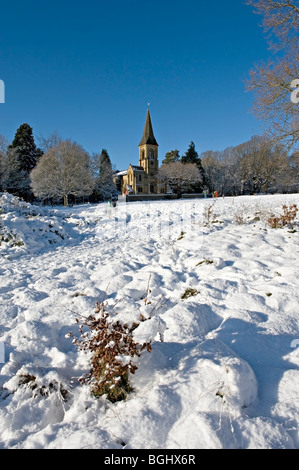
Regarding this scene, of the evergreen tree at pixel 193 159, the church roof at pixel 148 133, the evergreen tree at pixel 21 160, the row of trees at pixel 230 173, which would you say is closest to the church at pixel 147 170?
the church roof at pixel 148 133

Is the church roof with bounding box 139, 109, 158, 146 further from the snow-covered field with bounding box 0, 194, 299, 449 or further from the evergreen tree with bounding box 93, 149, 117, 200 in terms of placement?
the snow-covered field with bounding box 0, 194, 299, 449

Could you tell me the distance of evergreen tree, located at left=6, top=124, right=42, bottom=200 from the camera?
35375 mm

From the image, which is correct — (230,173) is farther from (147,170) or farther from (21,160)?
(21,160)

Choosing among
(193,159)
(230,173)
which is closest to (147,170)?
(193,159)

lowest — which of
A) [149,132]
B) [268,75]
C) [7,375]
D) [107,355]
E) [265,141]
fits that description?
[7,375]

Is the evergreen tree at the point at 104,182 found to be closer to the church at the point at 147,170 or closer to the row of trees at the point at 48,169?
the row of trees at the point at 48,169

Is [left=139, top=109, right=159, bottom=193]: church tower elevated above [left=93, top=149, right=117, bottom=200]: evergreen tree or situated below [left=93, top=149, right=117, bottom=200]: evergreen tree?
above

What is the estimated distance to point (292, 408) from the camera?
2.07 meters

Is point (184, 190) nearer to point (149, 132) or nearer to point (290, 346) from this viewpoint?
point (149, 132)

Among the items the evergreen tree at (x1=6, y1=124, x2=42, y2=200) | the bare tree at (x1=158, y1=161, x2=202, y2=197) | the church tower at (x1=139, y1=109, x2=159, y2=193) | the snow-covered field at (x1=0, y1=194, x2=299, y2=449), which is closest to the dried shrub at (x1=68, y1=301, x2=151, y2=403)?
the snow-covered field at (x1=0, y1=194, x2=299, y2=449)

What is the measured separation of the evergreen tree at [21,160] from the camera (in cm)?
3538

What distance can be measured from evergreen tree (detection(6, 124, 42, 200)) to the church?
20.2 metres

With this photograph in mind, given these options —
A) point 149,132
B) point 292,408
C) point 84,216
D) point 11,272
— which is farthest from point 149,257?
point 149,132

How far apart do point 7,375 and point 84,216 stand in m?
12.9
